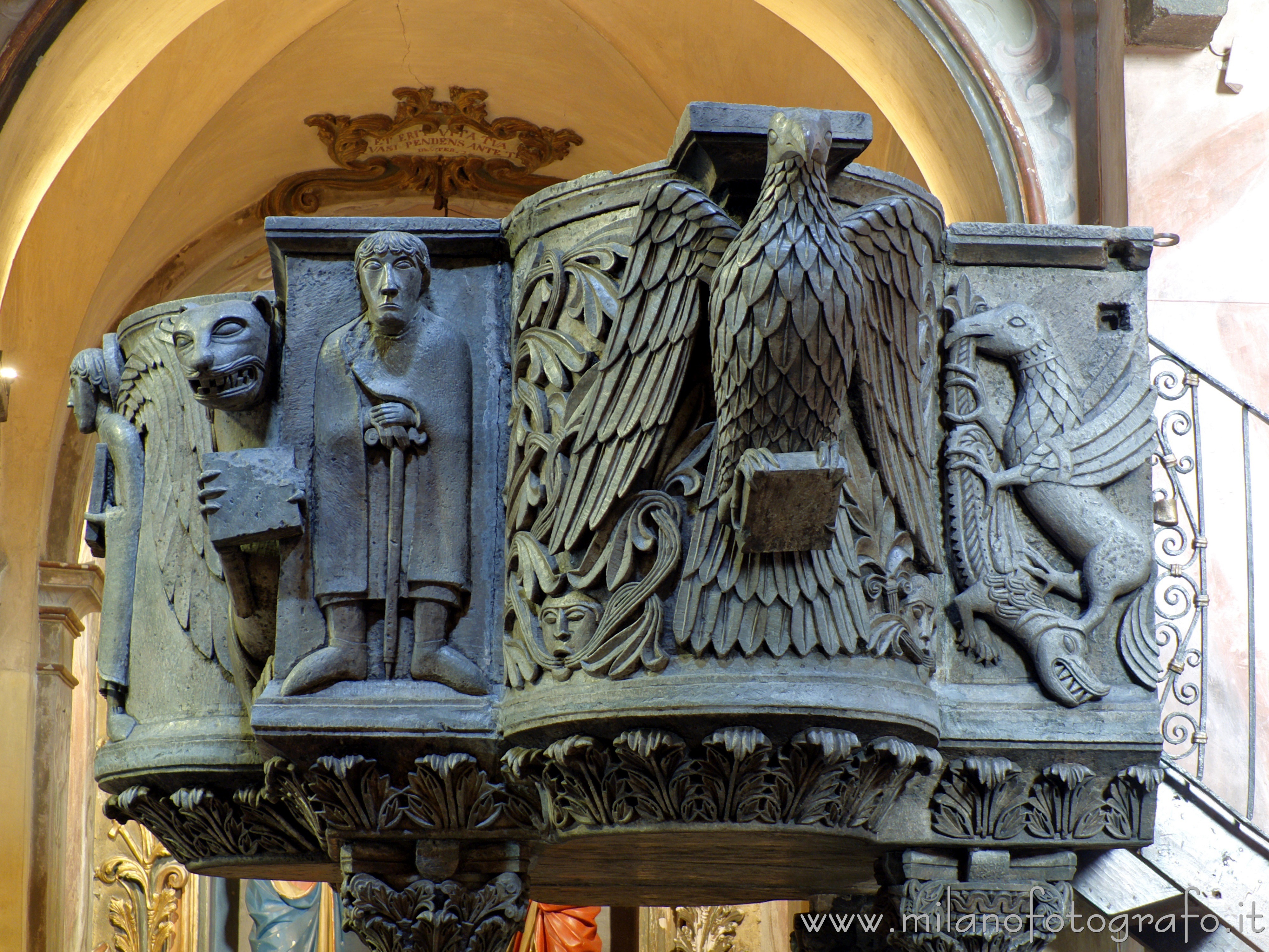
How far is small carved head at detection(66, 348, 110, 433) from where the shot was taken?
13.4 ft

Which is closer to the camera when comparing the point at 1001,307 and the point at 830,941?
the point at 1001,307

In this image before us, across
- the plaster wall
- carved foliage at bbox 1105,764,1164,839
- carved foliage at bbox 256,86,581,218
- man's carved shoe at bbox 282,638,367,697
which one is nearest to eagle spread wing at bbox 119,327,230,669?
man's carved shoe at bbox 282,638,367,697

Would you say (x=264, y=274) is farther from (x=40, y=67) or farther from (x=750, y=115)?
(x=750, y=115)

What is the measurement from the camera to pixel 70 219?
27.7 feet

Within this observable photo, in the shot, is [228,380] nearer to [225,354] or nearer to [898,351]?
[225,354]

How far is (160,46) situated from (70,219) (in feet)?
4.66

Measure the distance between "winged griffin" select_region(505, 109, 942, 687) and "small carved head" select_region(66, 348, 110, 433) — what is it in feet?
3.94

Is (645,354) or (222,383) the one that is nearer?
(645,354)

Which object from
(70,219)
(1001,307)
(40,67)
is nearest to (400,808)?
(1001,307)

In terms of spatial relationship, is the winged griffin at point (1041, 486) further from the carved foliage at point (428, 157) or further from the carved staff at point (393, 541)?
the carved foliage at point (428, 157)

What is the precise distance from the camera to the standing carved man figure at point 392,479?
3410 mm

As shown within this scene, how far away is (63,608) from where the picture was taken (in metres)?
9.12

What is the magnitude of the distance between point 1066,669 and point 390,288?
63.1 inches

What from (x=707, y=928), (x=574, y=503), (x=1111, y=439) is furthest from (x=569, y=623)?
(x=707, y=928)
